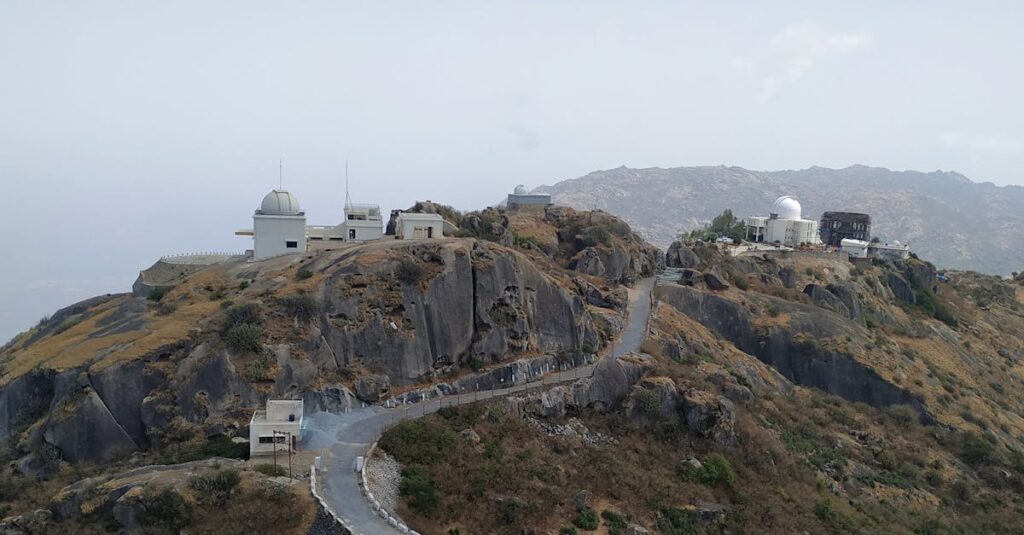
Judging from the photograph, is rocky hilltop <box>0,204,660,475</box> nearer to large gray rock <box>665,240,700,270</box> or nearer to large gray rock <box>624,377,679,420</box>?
large gray rock <box>624,377,679,420</box>

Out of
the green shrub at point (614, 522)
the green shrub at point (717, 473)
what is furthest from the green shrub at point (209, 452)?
Answer: the green shrub at point (717, 473)

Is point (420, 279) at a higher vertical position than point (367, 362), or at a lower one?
higher

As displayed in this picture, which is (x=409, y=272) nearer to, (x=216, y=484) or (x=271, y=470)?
(x=271, y=470)

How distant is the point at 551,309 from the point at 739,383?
14062mm

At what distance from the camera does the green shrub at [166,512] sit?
2842 cm

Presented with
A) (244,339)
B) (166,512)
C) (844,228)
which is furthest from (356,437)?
(844,228)

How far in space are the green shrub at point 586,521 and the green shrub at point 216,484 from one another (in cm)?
1439

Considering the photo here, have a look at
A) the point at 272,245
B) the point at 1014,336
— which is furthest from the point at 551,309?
the point at 1014,336

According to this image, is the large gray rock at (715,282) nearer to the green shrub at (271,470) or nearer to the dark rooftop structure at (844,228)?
the dark rooftop structure at (844,228)

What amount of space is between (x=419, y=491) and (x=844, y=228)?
93.1 metres

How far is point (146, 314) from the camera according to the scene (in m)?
43.1

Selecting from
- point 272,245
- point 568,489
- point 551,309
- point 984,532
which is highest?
point 272,245

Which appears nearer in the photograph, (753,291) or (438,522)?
(438,522)

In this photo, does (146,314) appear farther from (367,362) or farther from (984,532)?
(984,532)
